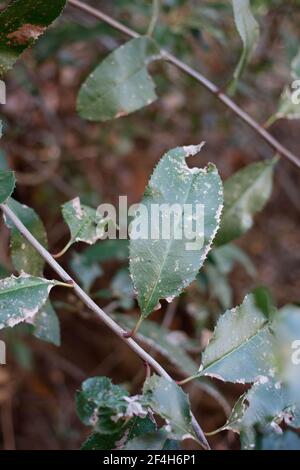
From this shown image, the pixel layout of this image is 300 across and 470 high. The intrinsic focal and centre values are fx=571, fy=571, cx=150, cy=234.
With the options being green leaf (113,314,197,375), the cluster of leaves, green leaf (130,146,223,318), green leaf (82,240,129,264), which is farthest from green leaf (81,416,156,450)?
green leaf (82,240,129,264)

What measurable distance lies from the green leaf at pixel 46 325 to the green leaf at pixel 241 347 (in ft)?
0.88

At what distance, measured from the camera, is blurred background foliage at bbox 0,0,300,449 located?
159 centimetres

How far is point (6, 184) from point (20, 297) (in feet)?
0.44

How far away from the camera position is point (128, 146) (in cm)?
229

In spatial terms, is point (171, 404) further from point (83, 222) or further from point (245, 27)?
point (245, 27)

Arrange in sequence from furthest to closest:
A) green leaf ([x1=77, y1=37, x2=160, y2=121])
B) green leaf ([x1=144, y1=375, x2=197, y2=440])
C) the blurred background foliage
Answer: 1. the blurred background foliage
2. green leaf ([x1=77, y1=37, x2=160, y2=121])
3. green leaf ([x1=144, y1=375, x2=197, y2=440])

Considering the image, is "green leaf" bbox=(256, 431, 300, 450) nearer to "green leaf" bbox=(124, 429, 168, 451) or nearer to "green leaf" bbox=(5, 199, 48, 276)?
"green leaf" bbox=(124, 429, 168, 451)

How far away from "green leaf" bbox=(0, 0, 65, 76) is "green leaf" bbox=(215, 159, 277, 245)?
499 millimetres

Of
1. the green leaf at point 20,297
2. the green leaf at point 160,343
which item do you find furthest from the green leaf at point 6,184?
the green leaf at point 160,343

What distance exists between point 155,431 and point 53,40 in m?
1.15

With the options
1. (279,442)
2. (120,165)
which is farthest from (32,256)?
(120,165)

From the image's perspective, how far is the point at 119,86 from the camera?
966 millimetres

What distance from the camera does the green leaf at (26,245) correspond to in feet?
2.68

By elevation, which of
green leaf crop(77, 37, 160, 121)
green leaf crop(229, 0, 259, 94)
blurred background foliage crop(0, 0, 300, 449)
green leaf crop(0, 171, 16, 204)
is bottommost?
blurred background foliage crop(0, 0, 300, 449)
